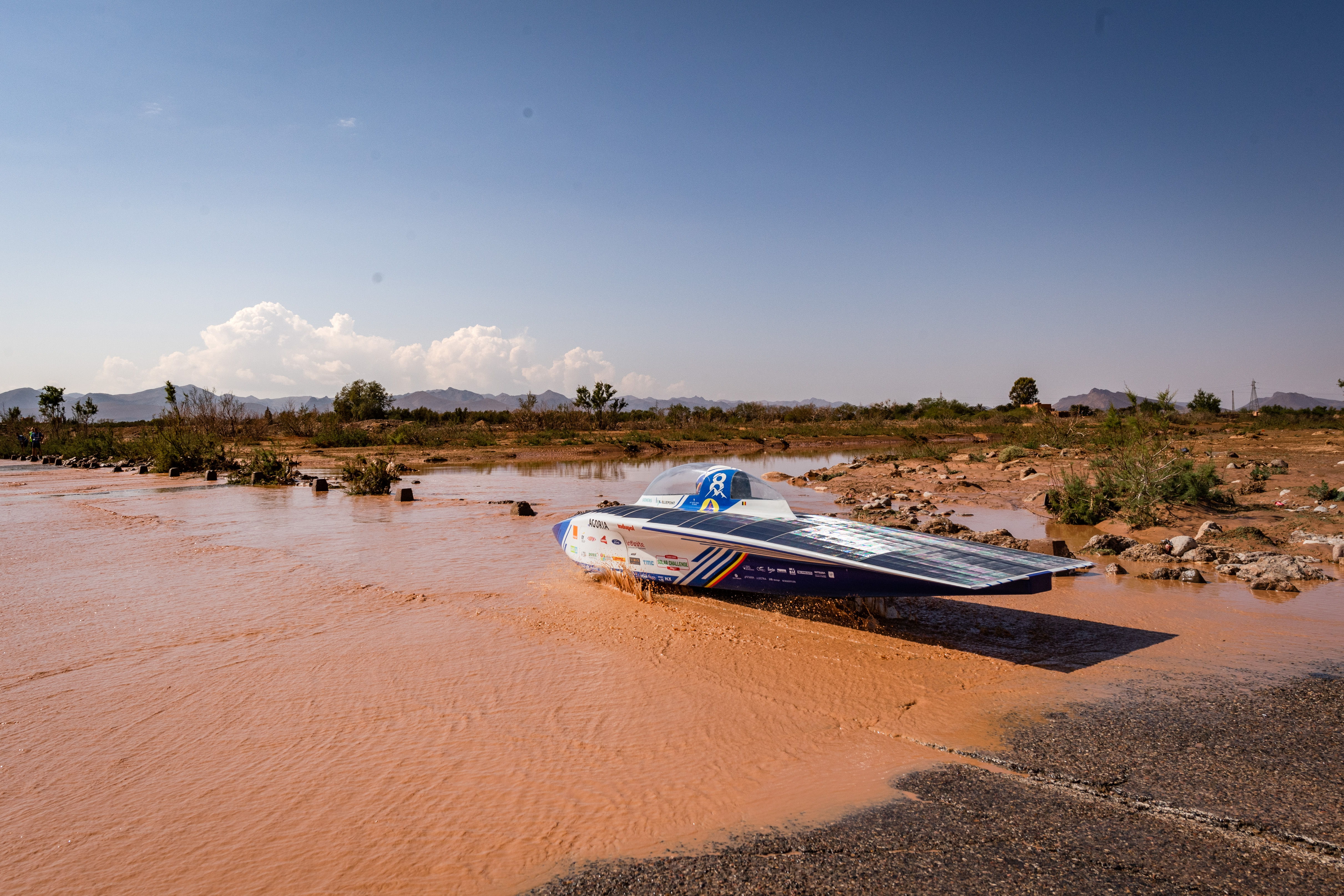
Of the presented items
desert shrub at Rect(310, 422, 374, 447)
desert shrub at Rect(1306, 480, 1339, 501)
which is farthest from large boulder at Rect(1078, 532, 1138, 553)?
desert shrub at Rect(310, 422, 374, 447)

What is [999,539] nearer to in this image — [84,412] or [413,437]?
[413,437]

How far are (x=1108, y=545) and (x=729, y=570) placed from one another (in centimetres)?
603

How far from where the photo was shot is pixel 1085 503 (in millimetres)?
11484

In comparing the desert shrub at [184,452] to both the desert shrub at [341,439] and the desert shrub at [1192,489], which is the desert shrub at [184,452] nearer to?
the desert shrub at [341,439]

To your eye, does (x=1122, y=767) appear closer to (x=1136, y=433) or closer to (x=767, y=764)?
(x=767, y=764)

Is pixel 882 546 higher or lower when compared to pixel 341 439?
lower

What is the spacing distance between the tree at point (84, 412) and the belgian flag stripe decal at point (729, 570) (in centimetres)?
4988

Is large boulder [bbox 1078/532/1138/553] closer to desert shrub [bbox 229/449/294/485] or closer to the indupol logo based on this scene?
the indupol logo

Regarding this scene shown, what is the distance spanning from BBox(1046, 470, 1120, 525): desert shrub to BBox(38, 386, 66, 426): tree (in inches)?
2029

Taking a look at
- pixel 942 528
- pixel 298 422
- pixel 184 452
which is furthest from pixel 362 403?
pixel 942 528

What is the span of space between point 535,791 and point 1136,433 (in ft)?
36.8

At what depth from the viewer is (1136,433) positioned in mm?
10883

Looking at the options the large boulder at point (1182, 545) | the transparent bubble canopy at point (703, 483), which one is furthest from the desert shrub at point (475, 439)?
the large boulder at point (1182, 545)

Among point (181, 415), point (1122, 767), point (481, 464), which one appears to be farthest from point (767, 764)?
point (181, 415)
